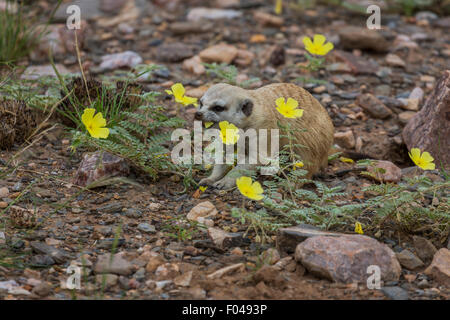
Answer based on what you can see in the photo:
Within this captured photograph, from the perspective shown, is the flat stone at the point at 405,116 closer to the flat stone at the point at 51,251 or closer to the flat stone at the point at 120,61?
the flat stone at the point at 120,61

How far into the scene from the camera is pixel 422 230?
3.49 metres

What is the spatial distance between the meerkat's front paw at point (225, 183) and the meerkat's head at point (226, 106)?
1.41 ft

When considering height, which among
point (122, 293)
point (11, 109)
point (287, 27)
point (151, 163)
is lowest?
point (122, 293)

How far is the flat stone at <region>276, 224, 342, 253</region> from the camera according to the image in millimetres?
3178

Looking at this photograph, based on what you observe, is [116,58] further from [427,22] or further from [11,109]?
[427,22]

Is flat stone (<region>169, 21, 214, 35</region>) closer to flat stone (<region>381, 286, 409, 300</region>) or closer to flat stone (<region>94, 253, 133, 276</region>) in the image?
flat stone (<region>94, 253, 133, 276</region>)

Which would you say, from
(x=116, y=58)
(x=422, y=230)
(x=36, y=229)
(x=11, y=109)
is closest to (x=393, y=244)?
(x=422, y=230)

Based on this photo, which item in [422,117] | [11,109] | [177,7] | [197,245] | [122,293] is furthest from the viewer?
[177,7]

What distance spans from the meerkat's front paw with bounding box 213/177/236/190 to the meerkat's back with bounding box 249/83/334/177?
488 millimetres

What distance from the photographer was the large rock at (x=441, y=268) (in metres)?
3.06

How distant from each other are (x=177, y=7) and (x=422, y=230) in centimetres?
531

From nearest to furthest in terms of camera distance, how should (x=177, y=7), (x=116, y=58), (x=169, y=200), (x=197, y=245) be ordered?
(x=197, y=245) → (x=169, y=200) → (x=116, y=58) → (x=177, y=7)

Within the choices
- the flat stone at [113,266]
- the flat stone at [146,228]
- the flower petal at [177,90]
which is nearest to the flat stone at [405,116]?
the flower petal at [177,90]

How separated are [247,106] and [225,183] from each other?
58 cm
